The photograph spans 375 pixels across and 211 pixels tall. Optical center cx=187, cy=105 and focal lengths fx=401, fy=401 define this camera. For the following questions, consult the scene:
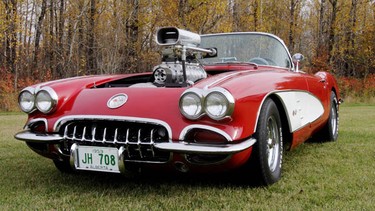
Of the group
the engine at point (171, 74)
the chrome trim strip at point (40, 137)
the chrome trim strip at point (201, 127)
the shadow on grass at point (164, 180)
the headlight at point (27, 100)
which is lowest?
the shadow on grass at point (164, 180)

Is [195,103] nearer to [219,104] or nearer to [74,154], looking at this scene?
[219,104]

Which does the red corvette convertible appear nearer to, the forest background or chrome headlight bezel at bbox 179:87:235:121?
chrome headlight bezel at bbox 179:87:235:121

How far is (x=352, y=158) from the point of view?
3947mm

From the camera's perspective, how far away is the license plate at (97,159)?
2.54 meters


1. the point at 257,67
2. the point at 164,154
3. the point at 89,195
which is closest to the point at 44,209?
the point at 89,195

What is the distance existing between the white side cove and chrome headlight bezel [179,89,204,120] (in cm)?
86

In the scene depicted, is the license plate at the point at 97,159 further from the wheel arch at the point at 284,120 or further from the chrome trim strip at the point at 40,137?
the wheel arch at the point at 284,120

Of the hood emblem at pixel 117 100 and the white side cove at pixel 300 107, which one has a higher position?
the hood emblem at pixel 117 100

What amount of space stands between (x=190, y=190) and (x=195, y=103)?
0.69m

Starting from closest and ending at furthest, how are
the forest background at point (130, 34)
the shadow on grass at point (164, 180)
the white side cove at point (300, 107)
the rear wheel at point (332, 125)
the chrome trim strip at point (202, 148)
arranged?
1. the chrome trim strip at point (202, 148)
2. the shadow on grass at point (164, 180)
3. the white side cove at point (300, 107)
4. the rear wheel at point (332, 125)
5. the forest background at point (130, 34)

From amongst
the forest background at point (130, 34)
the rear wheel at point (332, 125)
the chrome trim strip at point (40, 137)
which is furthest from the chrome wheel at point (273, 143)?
the forest background at point (130, 34)

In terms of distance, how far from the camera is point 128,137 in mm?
2525

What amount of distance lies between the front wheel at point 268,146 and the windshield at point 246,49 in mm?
1050

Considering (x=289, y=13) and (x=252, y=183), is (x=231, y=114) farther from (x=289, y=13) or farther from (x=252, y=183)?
(x=289, y=13)
